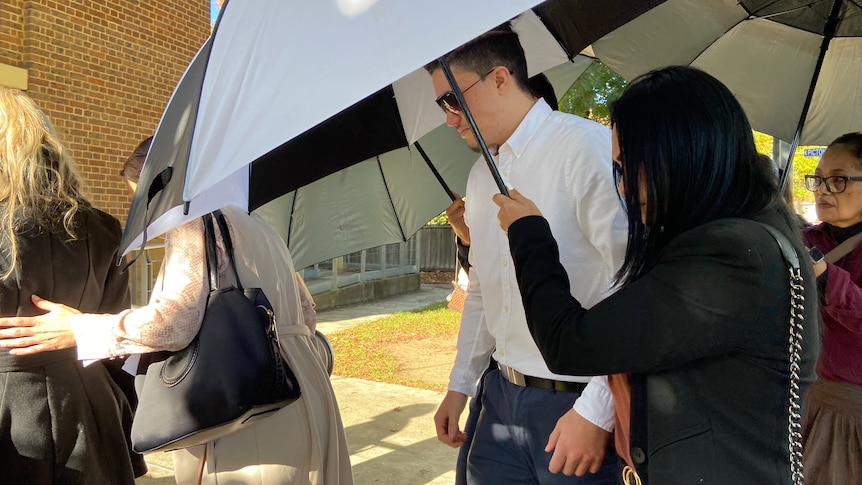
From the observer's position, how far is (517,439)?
1987 millimetres

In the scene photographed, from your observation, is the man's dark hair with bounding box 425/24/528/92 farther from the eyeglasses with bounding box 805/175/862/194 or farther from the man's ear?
the eyeglasses with bounding box 805/175/862/194

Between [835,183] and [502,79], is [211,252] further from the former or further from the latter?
[835,183]

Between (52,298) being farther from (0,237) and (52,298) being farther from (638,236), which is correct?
(638,236)

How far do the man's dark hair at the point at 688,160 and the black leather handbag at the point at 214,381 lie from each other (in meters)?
1.14

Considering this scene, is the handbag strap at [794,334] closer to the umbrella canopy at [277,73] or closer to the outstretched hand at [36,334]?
the umbrella canopy at [277,73]

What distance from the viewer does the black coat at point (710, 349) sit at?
1301mm

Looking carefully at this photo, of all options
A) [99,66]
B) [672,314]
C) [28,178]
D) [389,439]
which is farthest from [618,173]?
[99,66]

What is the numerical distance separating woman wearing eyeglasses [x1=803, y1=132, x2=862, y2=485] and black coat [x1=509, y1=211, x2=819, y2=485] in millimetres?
1343

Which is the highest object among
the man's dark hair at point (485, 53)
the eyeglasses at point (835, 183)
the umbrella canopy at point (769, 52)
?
the umbrella canopy at point (769, 52)

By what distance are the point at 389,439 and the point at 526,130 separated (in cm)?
359

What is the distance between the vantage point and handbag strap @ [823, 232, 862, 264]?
2699 mm

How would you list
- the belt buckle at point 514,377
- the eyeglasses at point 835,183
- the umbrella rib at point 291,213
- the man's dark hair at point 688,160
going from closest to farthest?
the man's dark hair at point 688,160
the belt buckle at point 514,377
the eyeglasses at point 835,183
the umbrella rib at point 291,213

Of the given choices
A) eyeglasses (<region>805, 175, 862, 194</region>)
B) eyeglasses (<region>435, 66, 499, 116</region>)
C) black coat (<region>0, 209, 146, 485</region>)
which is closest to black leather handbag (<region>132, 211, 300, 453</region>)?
black coat (<region>0, 209, 146, 485</region>)

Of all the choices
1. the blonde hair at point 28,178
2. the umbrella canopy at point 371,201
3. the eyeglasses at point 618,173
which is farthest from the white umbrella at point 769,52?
the blonde hair at point 28,178
